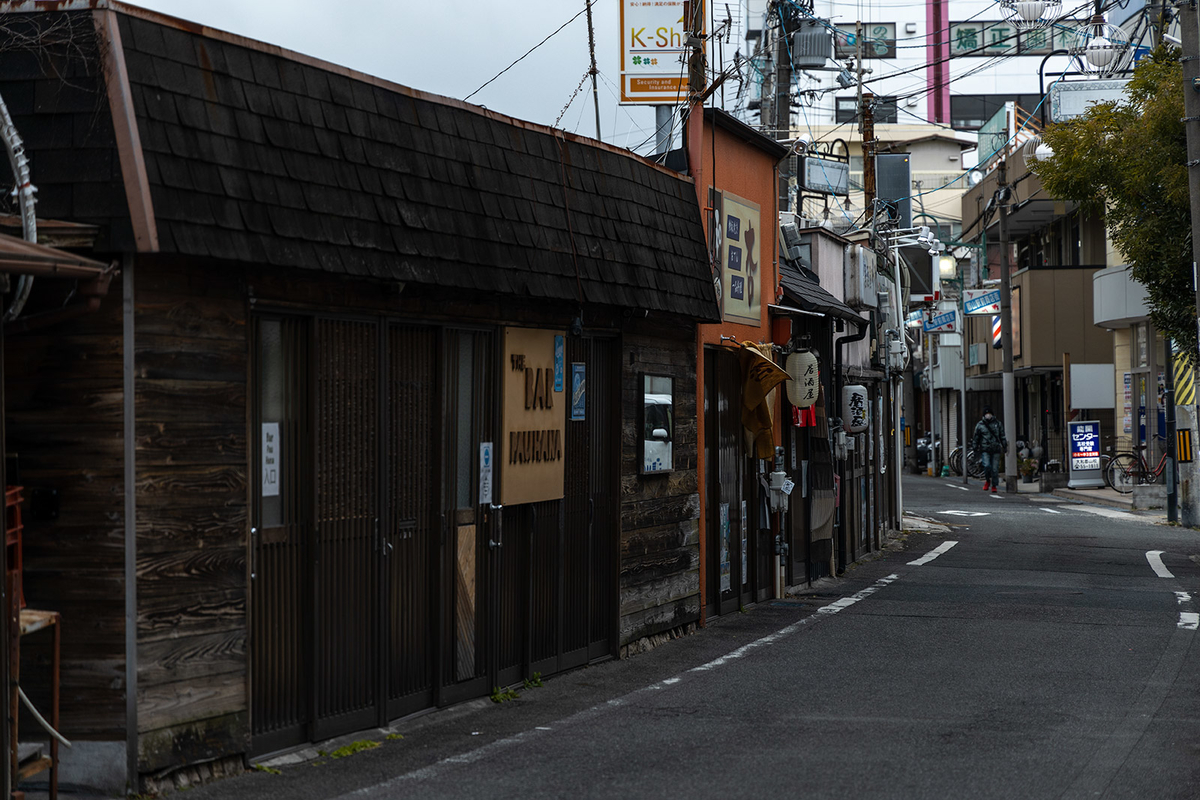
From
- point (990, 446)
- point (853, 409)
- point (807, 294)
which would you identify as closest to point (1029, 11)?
point (990, 446)

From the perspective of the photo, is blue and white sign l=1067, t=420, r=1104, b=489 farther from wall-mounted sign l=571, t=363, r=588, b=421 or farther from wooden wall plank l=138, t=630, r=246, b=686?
wooden wall plank l=138, t=630, r=246, b=686

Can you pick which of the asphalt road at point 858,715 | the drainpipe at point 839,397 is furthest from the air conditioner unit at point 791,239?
the asphalt road at point 858,715

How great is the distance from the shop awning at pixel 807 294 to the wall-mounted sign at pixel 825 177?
781 cm

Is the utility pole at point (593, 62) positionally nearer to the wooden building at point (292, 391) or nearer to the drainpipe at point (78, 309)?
the wooden building at point (292, 391)

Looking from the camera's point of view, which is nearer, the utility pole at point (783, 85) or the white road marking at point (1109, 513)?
the utility pole at point (783, 85)

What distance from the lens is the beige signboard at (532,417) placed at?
898 centimetres

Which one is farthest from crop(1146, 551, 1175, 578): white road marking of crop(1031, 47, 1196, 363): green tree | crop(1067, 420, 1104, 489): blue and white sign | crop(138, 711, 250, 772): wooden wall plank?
crop(1067, 420, 1104, 489): blue and white sign

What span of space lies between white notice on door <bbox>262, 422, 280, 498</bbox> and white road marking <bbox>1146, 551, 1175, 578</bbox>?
1234cm

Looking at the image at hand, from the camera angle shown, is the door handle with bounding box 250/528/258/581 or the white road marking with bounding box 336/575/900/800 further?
the door handle with bounding box 250/528/258/581

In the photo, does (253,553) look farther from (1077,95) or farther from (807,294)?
(1077,95)

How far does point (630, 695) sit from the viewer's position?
29.8 ft

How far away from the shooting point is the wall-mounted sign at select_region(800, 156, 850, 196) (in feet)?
80.4

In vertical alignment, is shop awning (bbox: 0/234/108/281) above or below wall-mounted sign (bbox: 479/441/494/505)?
above

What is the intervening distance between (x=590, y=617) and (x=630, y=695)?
122cm
